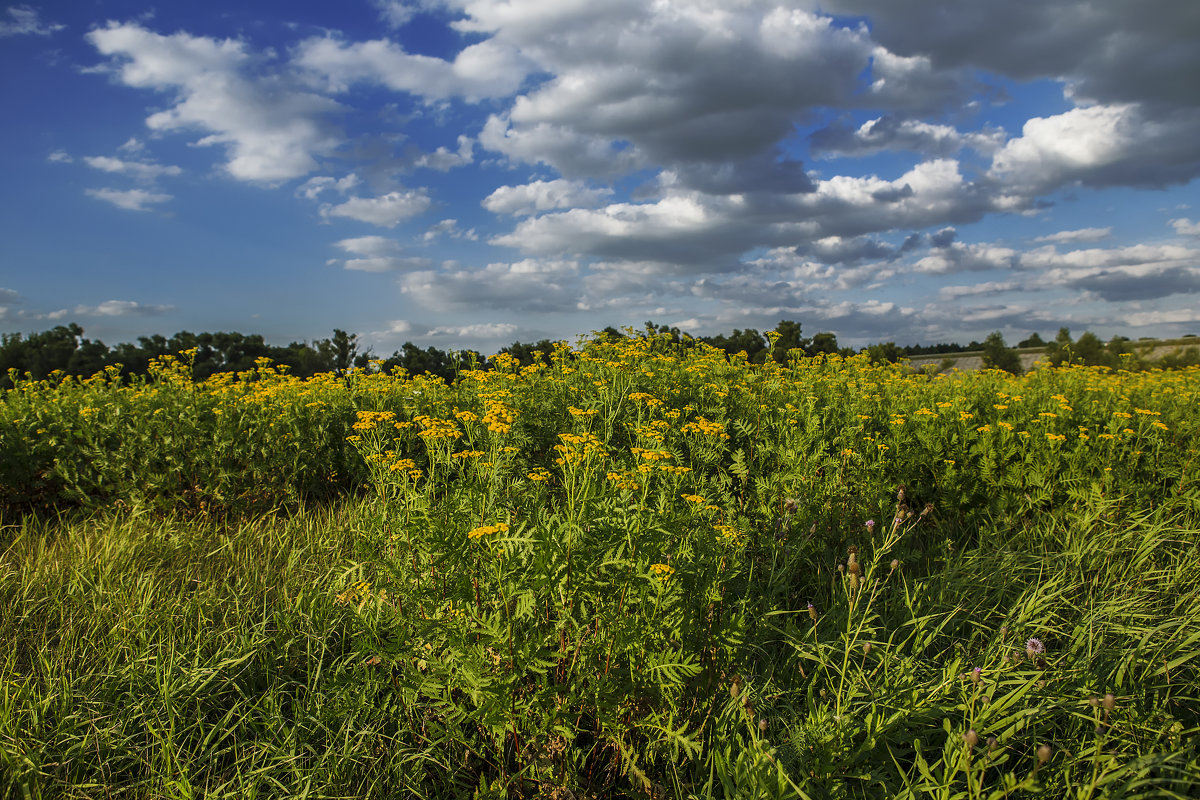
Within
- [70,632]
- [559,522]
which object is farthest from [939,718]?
[70,632]

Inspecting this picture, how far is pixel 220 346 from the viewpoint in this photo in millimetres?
12844

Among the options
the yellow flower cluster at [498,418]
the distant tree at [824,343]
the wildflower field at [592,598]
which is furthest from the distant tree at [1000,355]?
the yellow flower cluster at [498,418]

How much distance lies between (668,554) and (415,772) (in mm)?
1268

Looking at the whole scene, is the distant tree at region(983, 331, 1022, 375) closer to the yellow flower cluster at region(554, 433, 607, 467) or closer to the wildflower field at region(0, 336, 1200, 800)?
the wildflower field at region(0, 336, 1200, 800)

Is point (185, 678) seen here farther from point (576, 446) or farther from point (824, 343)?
point (824, 343)

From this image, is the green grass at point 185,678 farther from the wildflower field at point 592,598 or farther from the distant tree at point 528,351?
the distant tree at point 528,351

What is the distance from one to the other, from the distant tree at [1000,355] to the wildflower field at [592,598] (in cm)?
1597

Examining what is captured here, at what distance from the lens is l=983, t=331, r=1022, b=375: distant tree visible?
2009 centimetres

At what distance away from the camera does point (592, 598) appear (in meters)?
2.20

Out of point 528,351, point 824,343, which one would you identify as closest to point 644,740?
point 528,351

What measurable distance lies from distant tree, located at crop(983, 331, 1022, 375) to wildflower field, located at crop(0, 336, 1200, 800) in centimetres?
1597

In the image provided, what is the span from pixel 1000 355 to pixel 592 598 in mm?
23203

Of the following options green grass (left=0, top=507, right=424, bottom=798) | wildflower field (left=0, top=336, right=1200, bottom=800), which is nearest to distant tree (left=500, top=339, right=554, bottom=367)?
wildflower field (left=0, top=336, right=1200, bottom=800)

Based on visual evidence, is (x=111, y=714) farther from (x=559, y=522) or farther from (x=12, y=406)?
(x=12, y=406)
